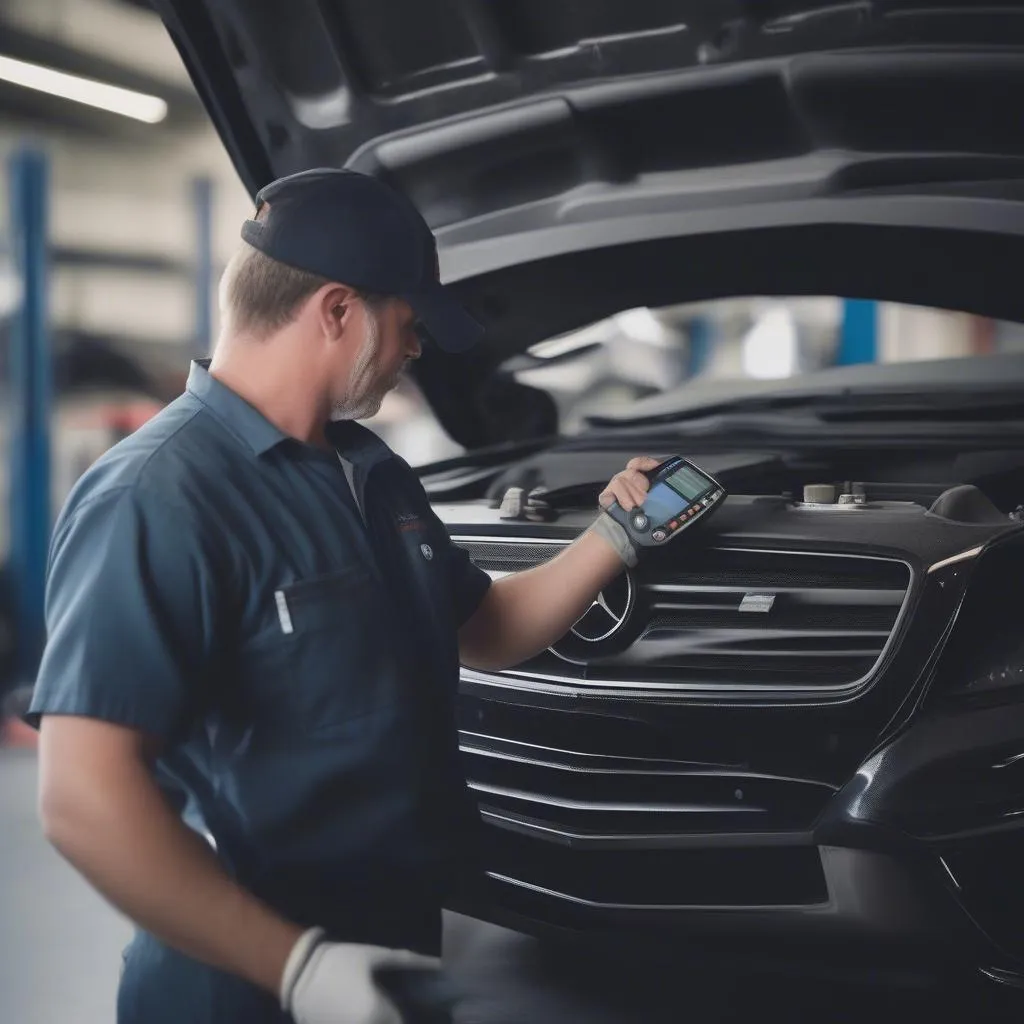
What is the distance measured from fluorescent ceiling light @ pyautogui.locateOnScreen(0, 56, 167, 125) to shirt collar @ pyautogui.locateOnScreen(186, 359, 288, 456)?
19.0 ft

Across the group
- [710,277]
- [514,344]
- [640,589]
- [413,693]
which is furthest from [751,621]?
[514,344]

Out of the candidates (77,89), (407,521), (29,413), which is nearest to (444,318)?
(407,521)

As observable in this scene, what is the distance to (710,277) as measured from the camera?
2486 mm

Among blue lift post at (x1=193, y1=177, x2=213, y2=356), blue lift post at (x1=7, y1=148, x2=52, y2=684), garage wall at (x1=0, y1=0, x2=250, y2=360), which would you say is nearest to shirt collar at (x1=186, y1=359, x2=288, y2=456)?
blue lift post at (x1=7, y1=148, x2=52, y2=684)

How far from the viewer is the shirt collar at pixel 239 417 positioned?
128 cm

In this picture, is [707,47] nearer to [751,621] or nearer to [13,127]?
[751,621]

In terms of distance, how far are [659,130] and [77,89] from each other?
18.0ft

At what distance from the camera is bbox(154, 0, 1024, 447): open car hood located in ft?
6.14

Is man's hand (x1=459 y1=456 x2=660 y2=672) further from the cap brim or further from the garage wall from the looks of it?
the garage wall

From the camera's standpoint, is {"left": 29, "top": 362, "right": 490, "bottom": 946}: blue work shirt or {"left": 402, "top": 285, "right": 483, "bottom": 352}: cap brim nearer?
{"left": 29, "top": 362, "right": 490, "bottom": 946}: blue work shirt

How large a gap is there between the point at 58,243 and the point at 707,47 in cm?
1050

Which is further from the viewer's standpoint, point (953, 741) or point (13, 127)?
point (13, 127)

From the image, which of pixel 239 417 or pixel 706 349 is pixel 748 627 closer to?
pixel 239 417

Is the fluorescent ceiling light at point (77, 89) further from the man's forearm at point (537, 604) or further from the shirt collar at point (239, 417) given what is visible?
the shirt collar at point (239, 417)
